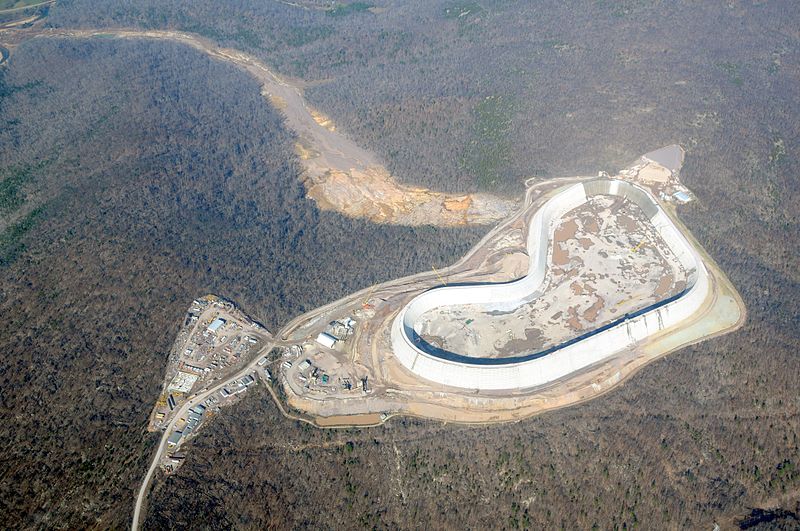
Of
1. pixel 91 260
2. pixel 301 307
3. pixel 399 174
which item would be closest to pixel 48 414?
pixel 91 260

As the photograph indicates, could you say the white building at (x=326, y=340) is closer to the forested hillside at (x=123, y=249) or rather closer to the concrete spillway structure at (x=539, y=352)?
the forested hillside at (x=123, y=249)

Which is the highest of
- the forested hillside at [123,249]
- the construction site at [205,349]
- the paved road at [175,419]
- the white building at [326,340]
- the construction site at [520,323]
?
the forested hillside at [123,249]

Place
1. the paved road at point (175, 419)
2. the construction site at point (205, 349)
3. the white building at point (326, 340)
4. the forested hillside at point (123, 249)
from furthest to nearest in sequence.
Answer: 1. the white building at point (326, 340)
2. the construction site at point (205, 349)
3. the forested hillside at point (123, 249)
4. the paved road at point (175, 419)

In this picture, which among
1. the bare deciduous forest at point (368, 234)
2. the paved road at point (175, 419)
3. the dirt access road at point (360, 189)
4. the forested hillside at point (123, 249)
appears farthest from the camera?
the dirt access road at point (360, 189)

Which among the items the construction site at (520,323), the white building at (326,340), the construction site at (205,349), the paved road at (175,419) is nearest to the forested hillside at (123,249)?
the paved road at (175,419)

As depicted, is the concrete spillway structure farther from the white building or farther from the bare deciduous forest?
the white building

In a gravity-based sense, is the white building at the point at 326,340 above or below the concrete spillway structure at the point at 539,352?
above
